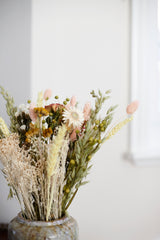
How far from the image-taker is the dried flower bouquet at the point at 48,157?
2.26 ft

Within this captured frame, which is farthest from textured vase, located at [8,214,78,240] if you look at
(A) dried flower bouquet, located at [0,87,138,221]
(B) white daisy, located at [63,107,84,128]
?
(B) white daisy, located at [63,107,84,128]

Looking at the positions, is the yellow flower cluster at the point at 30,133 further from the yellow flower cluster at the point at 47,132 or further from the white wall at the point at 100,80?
the white wall at the point at 100,80

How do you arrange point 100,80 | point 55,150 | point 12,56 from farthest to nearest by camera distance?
point 100,80, point 12,56, point 55,150

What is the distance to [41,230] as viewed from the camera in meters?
0.69

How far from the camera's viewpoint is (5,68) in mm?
1063

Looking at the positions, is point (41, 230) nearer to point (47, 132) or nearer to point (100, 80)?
point (47, 132)

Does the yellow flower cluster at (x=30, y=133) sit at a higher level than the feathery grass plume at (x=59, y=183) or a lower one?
higher

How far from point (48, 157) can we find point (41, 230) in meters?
0.18

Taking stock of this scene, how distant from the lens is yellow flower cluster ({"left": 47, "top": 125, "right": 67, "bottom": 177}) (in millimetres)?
637

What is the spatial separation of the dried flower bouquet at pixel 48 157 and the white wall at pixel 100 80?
46cm

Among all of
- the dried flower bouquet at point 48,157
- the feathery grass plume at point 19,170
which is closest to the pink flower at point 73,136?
the dried flower bouquet at point 48,157

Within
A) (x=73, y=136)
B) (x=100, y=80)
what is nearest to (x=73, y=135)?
(x=73, y=136)

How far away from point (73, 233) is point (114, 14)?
993 mm

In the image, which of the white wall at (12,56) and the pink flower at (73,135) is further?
the white wall at (12,56)
